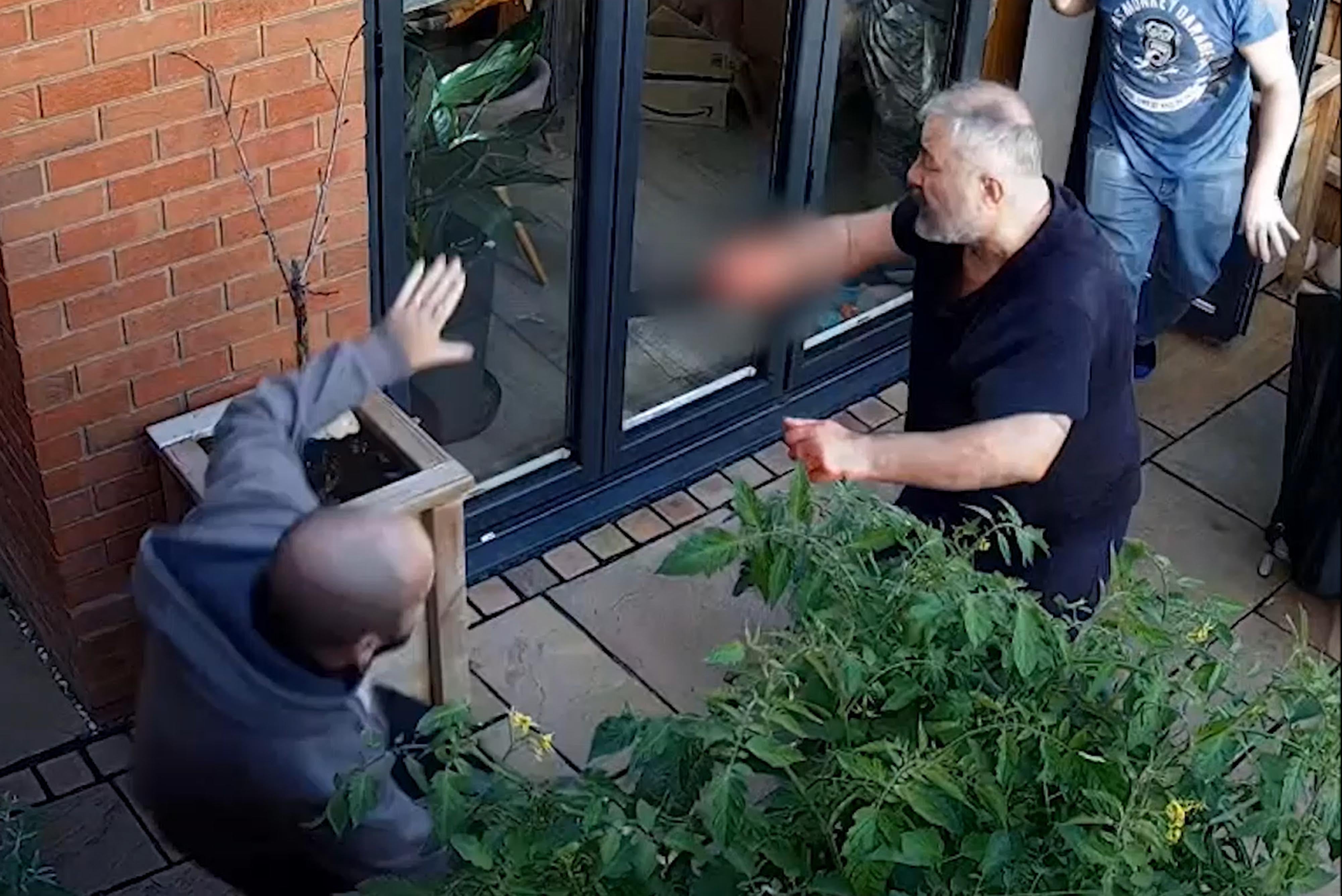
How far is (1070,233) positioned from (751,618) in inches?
51.1

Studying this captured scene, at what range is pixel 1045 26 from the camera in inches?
182

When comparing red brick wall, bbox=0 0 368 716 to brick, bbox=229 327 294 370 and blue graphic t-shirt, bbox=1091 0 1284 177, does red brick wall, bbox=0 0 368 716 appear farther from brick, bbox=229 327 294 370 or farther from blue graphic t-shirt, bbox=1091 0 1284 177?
blue graphic t-shirt, bbox=1091 0 1284 177

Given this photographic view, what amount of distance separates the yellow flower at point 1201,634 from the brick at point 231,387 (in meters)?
1.96

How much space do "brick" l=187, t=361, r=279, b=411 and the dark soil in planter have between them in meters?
0.09

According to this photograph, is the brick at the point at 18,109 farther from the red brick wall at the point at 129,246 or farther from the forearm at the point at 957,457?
the forearm at the point at 957,457

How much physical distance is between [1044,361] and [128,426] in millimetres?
1625

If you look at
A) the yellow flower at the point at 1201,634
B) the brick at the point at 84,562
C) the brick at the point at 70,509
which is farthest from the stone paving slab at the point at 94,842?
the yellow flower at the point at 1201,634

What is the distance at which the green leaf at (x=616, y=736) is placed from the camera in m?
2.10

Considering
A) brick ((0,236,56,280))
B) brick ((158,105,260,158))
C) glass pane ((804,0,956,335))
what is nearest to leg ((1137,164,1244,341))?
glass pane ((804,0,956,335))

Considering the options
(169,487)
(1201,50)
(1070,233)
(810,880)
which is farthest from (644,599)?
(810,880)

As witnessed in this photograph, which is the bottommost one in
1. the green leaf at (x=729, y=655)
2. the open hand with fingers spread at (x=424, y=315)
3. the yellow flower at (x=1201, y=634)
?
the open hand with fingers spread at (x=424, y=315)

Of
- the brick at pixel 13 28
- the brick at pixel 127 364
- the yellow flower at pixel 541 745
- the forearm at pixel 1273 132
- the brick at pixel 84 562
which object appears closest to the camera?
the yellow flower at pixel 541 745

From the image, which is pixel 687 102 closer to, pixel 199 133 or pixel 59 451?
pixel 199 133

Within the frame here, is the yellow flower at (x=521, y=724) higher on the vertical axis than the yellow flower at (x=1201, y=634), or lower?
lower
